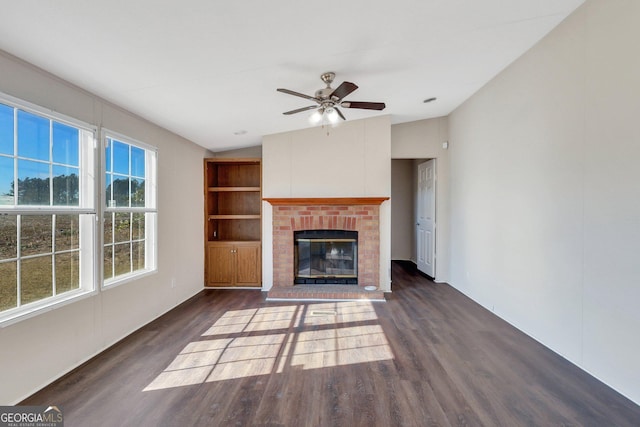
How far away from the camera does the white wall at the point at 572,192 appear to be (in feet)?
6.36

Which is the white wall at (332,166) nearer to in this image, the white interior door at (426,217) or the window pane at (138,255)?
the white interior door at (426,217)

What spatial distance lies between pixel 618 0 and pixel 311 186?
11.9 ft

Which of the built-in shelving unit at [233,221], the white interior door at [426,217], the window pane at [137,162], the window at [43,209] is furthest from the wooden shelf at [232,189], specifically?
the white interior door at [426,217]

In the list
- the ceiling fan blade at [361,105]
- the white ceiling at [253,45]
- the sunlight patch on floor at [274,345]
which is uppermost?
the white ceiling at [253,45]

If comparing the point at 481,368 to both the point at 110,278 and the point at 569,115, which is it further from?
the point at 110,278

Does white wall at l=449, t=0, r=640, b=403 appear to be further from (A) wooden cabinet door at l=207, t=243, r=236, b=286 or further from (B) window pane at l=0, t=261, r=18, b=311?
(B) window pane at l=0, t=261, r=18, b=311

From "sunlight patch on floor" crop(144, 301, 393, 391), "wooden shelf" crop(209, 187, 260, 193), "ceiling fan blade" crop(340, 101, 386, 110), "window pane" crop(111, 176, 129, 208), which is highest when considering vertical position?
"ceiling fan blade" crop(340, 101, 386, 110)

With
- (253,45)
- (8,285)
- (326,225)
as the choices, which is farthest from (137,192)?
(326,225)

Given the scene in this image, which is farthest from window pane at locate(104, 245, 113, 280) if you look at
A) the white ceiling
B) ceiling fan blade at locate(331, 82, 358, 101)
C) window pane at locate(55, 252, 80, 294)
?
ceiling fan blade at locate(331, 82, 358, 101)

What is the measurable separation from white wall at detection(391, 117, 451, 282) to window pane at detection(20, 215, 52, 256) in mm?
4610

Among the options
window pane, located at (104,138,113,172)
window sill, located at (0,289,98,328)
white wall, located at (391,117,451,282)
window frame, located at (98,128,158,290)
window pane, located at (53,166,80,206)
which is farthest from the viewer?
white wall, located at (391,117,451,282)

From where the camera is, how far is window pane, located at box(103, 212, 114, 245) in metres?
2.68

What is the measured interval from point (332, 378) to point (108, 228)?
261cm

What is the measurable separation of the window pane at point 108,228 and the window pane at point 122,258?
13cm
